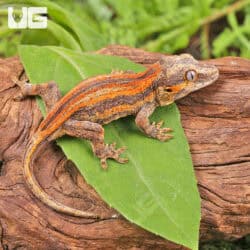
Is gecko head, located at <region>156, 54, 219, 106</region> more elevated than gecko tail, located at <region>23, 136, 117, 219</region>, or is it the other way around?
gecko head, located at <region>156, 54, 219, 106</region>

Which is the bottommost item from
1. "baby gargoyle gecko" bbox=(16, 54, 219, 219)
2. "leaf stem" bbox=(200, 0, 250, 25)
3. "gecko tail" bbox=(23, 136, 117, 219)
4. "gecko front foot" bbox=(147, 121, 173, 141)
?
"gecko tail" bbox=(23, 136, 117, 219)

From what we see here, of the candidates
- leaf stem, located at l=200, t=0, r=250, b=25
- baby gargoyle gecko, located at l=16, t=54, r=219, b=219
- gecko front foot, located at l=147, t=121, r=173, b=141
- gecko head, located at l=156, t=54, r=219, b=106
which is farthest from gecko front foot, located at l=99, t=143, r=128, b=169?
leaf stem, located at l=200, t=0, r=250, b=25

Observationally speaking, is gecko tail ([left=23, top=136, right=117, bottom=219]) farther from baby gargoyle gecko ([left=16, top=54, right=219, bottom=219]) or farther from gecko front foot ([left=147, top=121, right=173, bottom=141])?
gecko front foot ([left=147, top=121, right=173, bottom=141])

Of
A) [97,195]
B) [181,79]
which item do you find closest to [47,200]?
[97,195]

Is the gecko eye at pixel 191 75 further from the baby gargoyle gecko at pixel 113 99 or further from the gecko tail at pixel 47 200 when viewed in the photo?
the gecko tail at pixel 47 200

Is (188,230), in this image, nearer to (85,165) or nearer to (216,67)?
(85,165)
